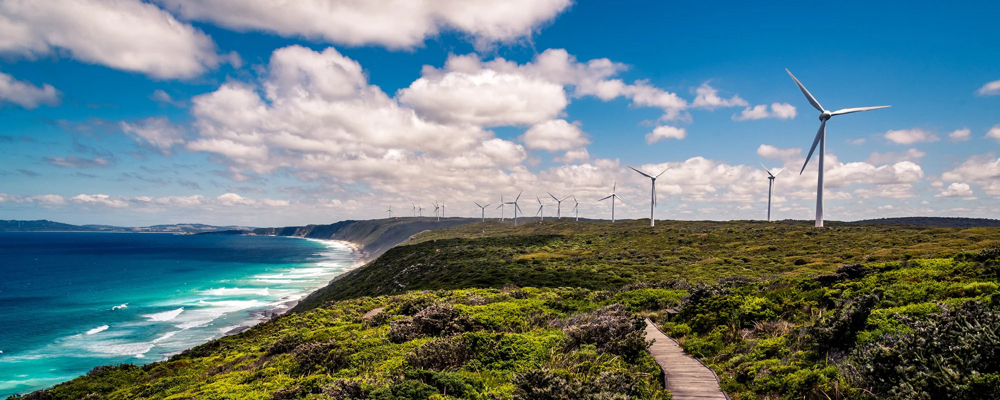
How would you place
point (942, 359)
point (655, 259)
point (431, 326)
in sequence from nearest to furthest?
point (942, 359)
point (431, 326)
point (655, 259)

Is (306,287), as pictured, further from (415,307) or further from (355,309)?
(415,307)

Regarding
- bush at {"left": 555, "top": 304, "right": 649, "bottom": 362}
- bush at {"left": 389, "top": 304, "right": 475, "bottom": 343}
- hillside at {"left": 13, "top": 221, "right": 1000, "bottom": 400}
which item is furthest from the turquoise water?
bush at {"left": 555, "top": 304, "right": 649, "bottom": 362}

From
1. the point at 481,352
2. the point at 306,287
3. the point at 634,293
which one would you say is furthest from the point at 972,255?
the point at 306,287

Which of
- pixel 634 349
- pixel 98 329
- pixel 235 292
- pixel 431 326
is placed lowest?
pixel 235 292

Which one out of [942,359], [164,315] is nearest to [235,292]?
[164,315]

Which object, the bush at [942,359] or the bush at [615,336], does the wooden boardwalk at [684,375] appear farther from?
the bush at [942,359]

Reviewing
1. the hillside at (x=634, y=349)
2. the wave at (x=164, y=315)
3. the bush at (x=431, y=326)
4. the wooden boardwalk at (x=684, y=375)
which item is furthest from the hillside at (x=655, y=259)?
Answer: the wooden boardwalk at (x=684, y=375)

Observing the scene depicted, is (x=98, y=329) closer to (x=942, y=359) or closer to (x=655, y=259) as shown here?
(x=655, y=259)
